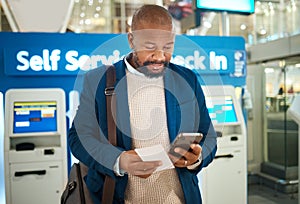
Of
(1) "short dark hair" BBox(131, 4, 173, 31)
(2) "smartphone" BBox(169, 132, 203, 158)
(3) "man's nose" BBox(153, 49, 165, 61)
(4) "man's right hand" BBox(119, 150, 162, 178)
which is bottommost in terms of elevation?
(4) "man's right hand" BBox(119, 150, 162, 178)

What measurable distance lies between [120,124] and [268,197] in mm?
4464

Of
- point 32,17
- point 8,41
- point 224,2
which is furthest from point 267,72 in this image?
point 8,41

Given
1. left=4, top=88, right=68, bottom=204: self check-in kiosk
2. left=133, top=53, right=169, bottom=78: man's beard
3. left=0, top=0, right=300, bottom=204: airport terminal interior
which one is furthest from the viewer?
left=0, top=0, right=300, bottom=204: airport terminal interior

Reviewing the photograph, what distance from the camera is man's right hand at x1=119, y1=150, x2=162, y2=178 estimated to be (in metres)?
0.98

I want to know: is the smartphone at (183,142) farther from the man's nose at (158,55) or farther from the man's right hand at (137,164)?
the man's nose at (158,55)

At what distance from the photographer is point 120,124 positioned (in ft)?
3.64

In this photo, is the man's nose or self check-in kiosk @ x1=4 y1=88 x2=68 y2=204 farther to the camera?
self check-in kiosk @ x1=4 y1=88 x2=68 y2=204

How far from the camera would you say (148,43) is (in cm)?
107

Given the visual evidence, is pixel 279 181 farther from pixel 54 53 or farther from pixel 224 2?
pixel 54 53

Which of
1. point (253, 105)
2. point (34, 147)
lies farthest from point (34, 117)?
point (253, 105)

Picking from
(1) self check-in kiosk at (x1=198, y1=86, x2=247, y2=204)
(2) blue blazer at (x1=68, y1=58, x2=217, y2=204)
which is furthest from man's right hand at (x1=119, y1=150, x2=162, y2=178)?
(1) self check-in kiosk at (x1=198, y1=86, x2=247, y2=204)

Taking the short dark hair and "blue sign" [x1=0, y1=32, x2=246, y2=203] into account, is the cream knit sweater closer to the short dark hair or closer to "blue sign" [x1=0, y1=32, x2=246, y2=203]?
the short dark hair

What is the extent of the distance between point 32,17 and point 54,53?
1.72 m

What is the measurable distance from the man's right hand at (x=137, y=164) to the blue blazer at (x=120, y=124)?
0.05 meters
